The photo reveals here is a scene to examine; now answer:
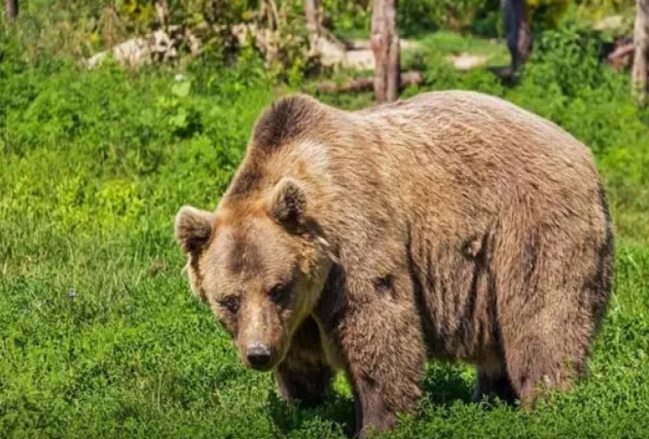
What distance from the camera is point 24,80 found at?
43.7ft

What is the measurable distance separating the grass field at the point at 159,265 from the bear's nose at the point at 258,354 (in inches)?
20.0

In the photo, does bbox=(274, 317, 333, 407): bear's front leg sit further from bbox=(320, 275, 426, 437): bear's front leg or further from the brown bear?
bbox=(320, 275, 426, 437): bear's front leg

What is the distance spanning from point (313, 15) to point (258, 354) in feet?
41.5

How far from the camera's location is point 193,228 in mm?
6824

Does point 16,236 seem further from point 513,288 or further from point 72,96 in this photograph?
point 513,288

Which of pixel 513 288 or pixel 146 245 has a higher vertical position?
pixel 513 288

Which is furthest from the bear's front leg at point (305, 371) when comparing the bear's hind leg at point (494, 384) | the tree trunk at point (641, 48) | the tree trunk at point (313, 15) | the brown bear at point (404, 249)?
the tree trunk at point (313, 15)

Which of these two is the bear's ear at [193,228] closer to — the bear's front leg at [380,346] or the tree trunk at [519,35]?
Answer: the bear's front leg at [380,346]

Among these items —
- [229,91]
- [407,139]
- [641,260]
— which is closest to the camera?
[407,139]

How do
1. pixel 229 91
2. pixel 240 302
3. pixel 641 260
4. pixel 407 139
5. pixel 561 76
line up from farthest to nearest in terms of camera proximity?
1. pixel 561 76
2. pixel 229 91
3. pixel 641 260
4. pixel 407 139
5. pixel 240 302

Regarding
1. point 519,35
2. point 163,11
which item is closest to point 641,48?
point 519,35

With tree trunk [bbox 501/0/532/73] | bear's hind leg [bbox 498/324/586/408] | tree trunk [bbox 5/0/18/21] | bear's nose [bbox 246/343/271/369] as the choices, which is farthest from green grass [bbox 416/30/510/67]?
bear's nose [bbox 246/343/271/369]

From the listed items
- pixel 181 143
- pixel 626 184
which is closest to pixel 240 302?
pixel 181 143

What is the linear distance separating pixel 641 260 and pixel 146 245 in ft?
9.99
